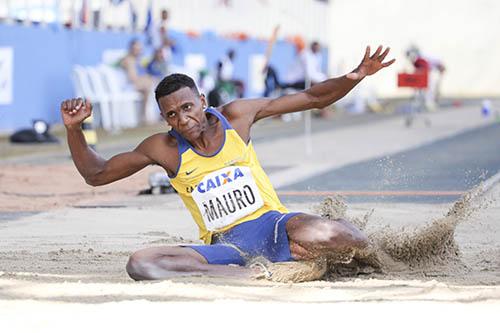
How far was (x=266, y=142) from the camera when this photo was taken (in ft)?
74.9

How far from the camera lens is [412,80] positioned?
28.2 m

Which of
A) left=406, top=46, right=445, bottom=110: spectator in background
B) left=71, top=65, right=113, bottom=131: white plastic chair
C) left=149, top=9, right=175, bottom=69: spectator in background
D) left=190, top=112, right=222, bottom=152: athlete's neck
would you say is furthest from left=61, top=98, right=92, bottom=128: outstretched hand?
left=406, top=46, right=445, bottom=110: spectator in background

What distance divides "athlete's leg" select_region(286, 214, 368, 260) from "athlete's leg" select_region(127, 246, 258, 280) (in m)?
0.32

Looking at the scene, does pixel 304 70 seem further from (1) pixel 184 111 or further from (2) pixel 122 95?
(1) pixel 184 111

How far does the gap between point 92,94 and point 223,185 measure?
1799 centimetres

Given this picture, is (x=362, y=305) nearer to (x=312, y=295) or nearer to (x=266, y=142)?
(x=312, y=295)

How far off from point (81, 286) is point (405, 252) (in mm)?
2391

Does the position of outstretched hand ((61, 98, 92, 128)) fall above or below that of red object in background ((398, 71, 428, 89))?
above

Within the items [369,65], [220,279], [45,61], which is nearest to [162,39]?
[45,61]

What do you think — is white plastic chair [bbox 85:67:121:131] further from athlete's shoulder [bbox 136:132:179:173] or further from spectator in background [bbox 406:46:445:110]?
athlete's shoulder [bbox 136:132:179:173]

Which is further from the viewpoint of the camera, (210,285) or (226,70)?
(226,70)

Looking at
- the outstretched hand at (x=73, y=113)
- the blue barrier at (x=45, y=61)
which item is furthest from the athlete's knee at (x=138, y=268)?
the blue barrier at (x=45, y=61)

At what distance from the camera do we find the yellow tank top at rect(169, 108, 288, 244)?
293 inches

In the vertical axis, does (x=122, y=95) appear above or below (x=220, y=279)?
below
